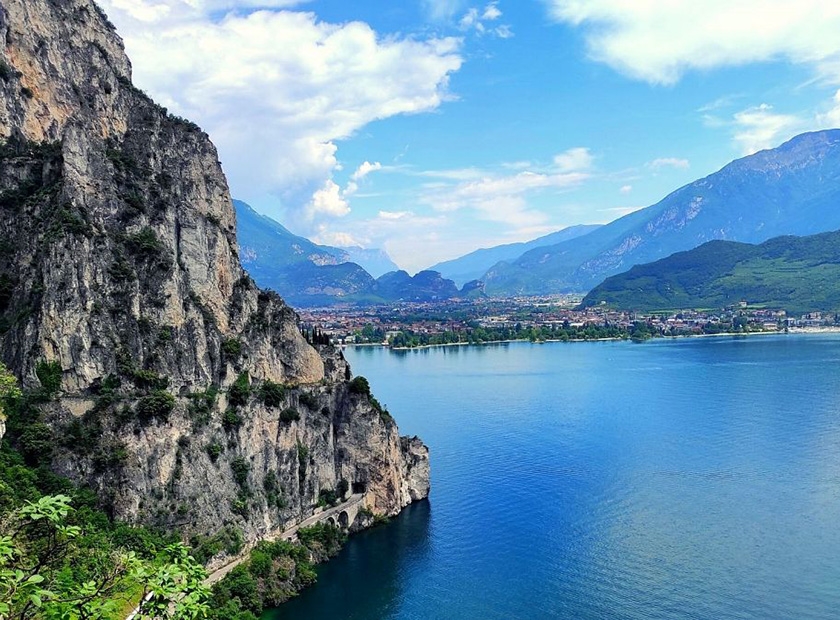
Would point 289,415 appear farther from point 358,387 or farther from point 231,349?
point 358,387

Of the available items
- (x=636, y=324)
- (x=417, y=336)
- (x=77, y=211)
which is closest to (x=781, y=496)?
(x=77, y=211)

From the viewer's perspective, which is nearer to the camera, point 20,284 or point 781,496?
point 20,284

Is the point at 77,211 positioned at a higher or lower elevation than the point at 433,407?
higher

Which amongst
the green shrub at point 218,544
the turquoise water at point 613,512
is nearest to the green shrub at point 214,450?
the green shrub at point 218,544

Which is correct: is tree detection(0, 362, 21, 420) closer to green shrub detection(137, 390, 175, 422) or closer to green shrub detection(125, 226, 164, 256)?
green shrub detection(137, 390, 175, 422)

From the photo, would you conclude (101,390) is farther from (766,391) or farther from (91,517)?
(766,391)

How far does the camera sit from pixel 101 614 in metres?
6.09

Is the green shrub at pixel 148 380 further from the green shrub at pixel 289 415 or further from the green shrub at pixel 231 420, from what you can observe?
the green shrub at pixel 289 415

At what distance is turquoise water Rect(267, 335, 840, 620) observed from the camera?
31.5 meters

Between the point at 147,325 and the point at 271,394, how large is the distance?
25.6 ft

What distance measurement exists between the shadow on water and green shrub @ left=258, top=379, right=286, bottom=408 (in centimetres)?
883

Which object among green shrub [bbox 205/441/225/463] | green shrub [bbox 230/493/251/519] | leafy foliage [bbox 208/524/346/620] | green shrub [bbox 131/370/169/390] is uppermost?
green shrub [bbox 131/370/169/390]

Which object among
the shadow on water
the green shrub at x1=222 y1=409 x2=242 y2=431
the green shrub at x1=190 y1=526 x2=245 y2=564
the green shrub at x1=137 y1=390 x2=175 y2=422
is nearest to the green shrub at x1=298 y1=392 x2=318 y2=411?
the green shrub at x1=222 y1=409 x2=242 y2=431

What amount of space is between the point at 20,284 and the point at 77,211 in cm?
430
